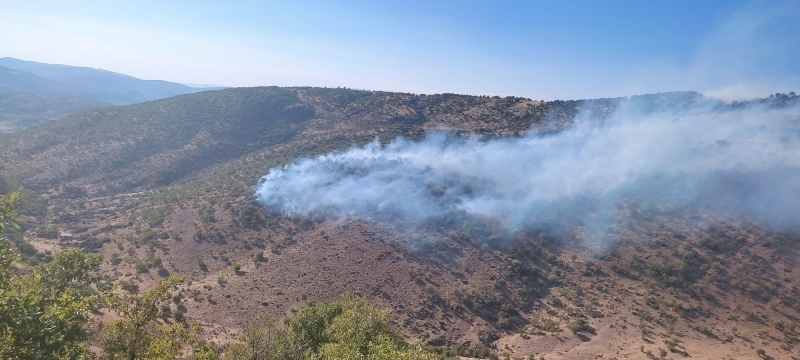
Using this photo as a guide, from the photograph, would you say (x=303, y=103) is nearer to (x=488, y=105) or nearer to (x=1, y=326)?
(x=488, y=105)

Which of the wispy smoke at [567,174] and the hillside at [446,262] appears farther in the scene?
the wispy smoke at [567,174]

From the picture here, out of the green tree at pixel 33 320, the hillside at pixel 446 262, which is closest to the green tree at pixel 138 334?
the green tree at pixel 33 320

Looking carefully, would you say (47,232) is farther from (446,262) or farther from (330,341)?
(330,341)

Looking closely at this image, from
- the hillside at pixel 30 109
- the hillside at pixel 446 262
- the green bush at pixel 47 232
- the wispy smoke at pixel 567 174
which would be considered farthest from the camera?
the hillside at pixel 30 109

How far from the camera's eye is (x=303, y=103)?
318 feet

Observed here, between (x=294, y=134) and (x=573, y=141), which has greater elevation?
(x=573, y=141)

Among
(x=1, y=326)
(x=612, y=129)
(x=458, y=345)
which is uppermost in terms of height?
(x=612, y=129)

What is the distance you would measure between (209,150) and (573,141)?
69.4 m

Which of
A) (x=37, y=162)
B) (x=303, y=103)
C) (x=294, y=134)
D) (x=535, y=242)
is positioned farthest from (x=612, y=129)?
(x=37, y=162)

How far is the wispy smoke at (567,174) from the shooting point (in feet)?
153

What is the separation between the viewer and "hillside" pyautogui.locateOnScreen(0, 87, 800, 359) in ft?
101

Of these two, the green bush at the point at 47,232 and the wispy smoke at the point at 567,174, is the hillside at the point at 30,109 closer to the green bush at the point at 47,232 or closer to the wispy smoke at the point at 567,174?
the green bush at the point at 47,232

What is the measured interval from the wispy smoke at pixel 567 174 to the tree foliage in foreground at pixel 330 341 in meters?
27.8

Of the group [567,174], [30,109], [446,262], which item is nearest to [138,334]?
[446,262]
